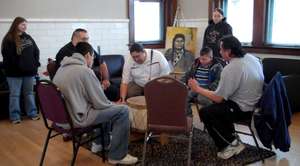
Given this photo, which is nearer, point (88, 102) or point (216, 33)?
point (88, 102)

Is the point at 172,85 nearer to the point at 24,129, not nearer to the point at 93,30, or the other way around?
the point at 24,129

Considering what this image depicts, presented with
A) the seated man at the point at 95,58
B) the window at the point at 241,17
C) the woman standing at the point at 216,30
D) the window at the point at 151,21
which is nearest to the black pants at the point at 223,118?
the seated man at the point at 95,58

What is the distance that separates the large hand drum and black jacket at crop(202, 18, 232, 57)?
2.63m

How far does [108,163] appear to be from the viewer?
3312 millimetres

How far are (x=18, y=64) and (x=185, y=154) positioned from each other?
262cm

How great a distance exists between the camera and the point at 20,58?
15.5 feet

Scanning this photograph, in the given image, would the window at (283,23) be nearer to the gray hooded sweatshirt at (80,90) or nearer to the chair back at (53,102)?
the gray hooded sweatshirt at (80,90)

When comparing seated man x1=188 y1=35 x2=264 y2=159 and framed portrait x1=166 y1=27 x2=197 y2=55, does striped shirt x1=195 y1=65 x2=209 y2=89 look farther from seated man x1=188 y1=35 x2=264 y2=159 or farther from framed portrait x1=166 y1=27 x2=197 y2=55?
framed portrait x1=166 y1=27 x2=197 y2=55

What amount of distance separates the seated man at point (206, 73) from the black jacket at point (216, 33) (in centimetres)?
169

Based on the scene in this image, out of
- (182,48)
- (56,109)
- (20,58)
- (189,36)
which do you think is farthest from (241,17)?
(56,109)

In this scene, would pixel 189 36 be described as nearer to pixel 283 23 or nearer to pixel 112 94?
pixel 283 23

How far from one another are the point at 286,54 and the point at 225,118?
290 cm

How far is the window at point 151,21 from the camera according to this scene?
6.94 metres

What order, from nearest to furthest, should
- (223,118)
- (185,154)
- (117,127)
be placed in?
(117,127) < (223,118) < (185,154)
